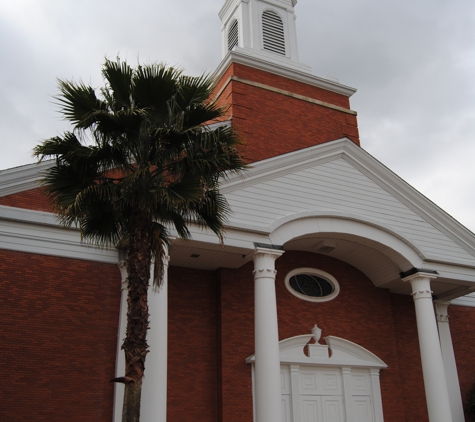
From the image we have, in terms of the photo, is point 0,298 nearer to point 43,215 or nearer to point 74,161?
point 43,215

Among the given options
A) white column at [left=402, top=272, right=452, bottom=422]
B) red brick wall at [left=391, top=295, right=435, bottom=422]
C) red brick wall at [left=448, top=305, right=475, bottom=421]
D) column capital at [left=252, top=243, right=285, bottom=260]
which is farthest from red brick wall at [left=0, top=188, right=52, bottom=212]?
red brick wall at [left=448, top=305, right=475, bottom=421]

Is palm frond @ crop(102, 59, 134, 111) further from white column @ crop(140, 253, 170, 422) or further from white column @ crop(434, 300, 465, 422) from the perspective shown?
white column @ crop(434, 300, 465, 422)

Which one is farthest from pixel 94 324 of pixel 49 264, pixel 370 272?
pixel 370 272

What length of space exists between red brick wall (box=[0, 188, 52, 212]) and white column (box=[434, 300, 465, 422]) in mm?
12907

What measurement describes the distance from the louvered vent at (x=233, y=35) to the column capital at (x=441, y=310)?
41.3 ft

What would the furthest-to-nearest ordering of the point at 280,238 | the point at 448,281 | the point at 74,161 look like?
the point at 448,281 < the point at 280,238 < the point at 74,161

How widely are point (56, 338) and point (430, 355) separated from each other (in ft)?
31.9

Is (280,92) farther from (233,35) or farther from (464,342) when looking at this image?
(464,342)

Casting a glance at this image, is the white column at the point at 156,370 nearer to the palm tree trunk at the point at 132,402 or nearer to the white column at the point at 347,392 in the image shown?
the palm tree trunk at the point at 132,402

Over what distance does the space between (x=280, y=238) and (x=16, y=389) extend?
7096 millimetres

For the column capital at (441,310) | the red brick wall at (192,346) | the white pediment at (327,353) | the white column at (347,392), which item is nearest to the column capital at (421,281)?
the white pediment at (327,353)

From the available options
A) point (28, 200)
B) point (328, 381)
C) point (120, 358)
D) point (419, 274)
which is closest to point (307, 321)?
point (328, 381)

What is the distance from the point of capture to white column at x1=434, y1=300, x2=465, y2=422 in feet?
58.7

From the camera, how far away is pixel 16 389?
12.2 meters
